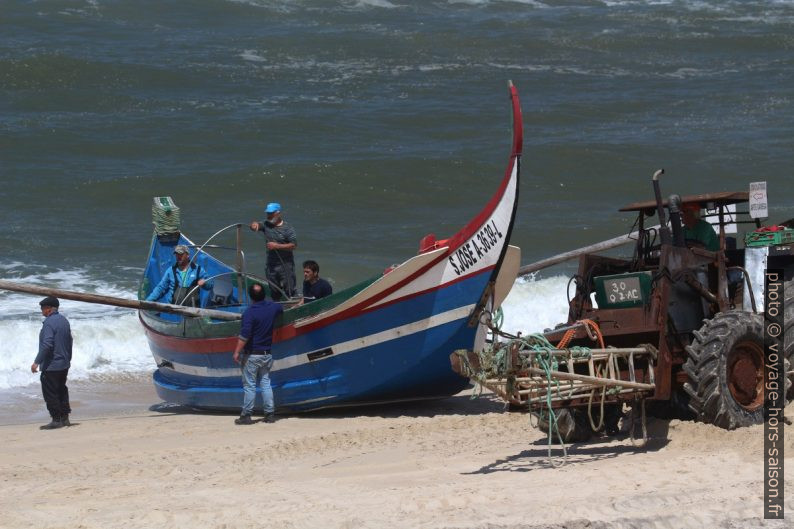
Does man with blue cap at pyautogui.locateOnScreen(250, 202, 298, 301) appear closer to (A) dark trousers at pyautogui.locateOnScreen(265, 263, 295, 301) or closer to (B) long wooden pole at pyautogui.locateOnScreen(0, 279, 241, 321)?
(A) dark trousers at pyautogui.locateOnScreen(265, 263, 295, 301)

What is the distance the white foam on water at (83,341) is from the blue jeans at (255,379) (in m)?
4.05

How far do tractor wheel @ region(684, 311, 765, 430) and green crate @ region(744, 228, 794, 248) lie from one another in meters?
1.17

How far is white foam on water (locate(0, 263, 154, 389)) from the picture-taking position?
14281 millimetres

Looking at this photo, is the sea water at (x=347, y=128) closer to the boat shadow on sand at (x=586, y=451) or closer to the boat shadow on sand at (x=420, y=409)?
the boat shadow on sand at (x=420, y=409)

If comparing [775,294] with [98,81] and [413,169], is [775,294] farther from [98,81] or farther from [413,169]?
[98,81]

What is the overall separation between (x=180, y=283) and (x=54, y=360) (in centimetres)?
225

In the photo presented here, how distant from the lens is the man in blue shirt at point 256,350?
34.6 ft

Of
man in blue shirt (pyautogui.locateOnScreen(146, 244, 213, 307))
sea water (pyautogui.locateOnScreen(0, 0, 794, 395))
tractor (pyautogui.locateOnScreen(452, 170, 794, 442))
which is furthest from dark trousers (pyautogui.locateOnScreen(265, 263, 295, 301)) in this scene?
tractor (pyautogui.locateOnScreen(452, 170, 794, 442))

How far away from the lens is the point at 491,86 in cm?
2930

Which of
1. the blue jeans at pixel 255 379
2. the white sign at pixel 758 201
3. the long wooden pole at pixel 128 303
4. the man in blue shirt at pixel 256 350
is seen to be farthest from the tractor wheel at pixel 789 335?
the long wooden pole at pixel 128 303

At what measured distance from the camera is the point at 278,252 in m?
12.3

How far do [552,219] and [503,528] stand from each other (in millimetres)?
15868

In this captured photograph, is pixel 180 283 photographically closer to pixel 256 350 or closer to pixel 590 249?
pixel 256 350

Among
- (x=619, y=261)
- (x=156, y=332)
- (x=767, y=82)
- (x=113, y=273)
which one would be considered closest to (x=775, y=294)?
(x=619, y=261)
